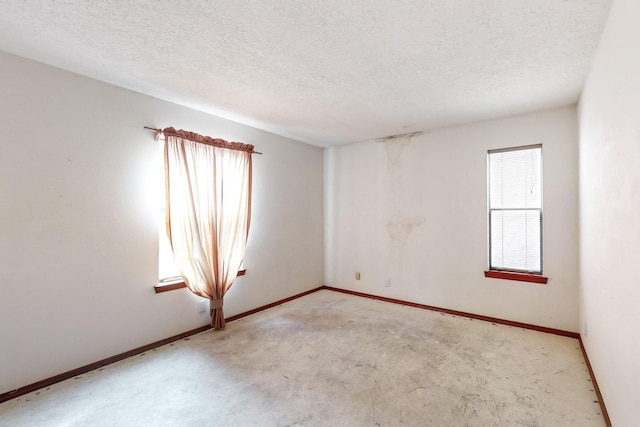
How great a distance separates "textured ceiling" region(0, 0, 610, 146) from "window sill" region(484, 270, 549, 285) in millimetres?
1911

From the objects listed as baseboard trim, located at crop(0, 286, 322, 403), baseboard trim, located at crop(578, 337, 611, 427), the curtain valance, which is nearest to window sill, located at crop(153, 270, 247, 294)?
baseboard trim, located at crop(0, 286, 322, 403)

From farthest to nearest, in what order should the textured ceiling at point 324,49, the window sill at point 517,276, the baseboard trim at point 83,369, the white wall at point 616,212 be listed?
the window sill at point 517,276, the baseboard trim at point 83,369, the textured ceiling at point 324,49, the white wall at point 616,212

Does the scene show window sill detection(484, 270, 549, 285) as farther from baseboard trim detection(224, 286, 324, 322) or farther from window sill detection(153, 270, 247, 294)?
window sill detection(153, 270, 247, 294)

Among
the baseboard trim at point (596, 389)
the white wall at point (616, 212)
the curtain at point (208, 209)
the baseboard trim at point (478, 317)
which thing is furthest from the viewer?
the baseboard trim at point (478, 317)

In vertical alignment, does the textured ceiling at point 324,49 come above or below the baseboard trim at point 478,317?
above

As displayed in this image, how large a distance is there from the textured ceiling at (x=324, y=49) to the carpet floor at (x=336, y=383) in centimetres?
252

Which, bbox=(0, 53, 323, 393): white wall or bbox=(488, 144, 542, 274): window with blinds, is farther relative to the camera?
bbox=(488, 144, 542, 274): window with blinds

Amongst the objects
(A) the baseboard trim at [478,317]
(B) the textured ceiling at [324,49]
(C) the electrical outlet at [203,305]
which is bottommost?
(A) the baseboard trim at [478,317]

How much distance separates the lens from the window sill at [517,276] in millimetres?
3209

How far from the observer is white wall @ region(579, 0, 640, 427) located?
1.29 meters

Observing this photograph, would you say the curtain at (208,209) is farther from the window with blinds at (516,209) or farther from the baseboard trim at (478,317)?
the window with blinds at (516,209)

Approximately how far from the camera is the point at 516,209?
342cm

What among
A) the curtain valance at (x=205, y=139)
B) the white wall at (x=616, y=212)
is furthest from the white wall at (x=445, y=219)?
the curtain valance at (x=205, y=139)

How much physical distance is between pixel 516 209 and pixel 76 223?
4.57m
